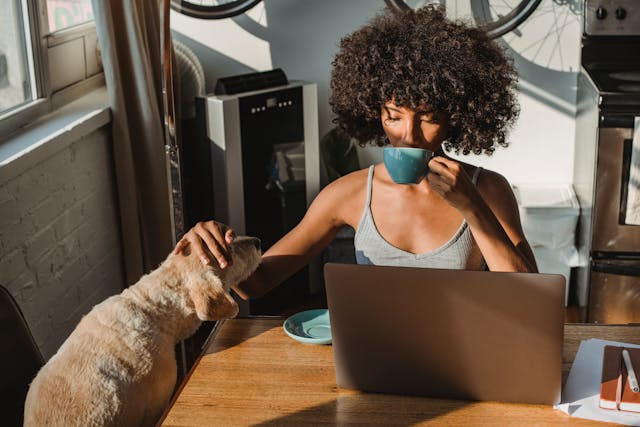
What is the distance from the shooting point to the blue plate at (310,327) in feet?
5.36

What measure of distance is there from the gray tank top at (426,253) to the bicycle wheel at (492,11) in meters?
1.79

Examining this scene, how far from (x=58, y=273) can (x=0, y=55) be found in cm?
68

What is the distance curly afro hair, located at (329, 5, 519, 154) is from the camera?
184cm

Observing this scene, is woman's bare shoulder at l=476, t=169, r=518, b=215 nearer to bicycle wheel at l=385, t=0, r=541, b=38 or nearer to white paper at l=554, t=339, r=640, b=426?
white paper at l=554, t=339, r=640, b=426

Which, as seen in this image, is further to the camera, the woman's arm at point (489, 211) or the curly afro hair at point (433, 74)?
the curly afro hair at point (433, 74)

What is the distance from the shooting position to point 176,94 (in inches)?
131

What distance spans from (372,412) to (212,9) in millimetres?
2610

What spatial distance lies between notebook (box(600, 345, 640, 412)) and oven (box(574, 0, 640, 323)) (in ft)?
5.60

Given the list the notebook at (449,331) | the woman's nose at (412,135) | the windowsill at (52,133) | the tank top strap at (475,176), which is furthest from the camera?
the windowsill at (52,133)

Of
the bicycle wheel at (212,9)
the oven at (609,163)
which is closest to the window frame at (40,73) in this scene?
the bicycle wheel at (212,9)

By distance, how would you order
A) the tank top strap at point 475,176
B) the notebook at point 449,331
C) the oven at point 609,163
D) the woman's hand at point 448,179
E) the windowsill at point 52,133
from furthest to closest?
1. the oven at point 609,163
2. the windowsill at point 52,133
3. the tank top strap at point 475,176
4. the woman's hand at point 448,179
5. the notebook at point 449,331

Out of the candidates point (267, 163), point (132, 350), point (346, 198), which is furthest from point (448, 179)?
point (267, 163)

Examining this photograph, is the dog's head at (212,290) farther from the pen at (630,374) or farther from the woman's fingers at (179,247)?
the pen at (630,374)

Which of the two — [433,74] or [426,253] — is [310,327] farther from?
[433,74]
